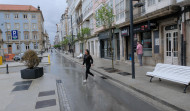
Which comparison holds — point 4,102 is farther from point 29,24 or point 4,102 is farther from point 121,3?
point 29,24

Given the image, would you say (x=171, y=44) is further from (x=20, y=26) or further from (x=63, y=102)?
(x=20, y=26)

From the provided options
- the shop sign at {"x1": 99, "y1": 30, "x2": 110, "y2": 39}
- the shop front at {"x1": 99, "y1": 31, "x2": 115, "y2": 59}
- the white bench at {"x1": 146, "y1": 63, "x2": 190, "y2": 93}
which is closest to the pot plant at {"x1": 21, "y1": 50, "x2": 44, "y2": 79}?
the white bench at {"x1": 146, "y1": 63, "x2": 190, "y2": 93}

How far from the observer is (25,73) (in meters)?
8.98

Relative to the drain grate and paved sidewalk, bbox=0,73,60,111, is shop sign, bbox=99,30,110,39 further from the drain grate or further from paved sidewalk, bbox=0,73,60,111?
the drain grate

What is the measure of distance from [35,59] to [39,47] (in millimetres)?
50230

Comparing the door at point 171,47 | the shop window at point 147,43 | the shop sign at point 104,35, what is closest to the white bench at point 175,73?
the door at point 171,47

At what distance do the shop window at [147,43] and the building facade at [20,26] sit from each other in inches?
1898

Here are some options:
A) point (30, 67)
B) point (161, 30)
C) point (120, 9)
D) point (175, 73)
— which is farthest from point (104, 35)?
point (175, 73)

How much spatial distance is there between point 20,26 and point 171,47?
56038mm

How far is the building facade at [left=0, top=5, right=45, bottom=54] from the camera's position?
5228cm

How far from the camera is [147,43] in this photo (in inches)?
500

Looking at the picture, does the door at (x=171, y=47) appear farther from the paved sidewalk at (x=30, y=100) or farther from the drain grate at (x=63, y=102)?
the paved sidewalk at (x=30, y=100)

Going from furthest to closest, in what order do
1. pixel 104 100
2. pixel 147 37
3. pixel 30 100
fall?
pixel 147 37
pixel 30 100
pixel 104 100

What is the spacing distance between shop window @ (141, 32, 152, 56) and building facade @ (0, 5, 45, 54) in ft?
158
